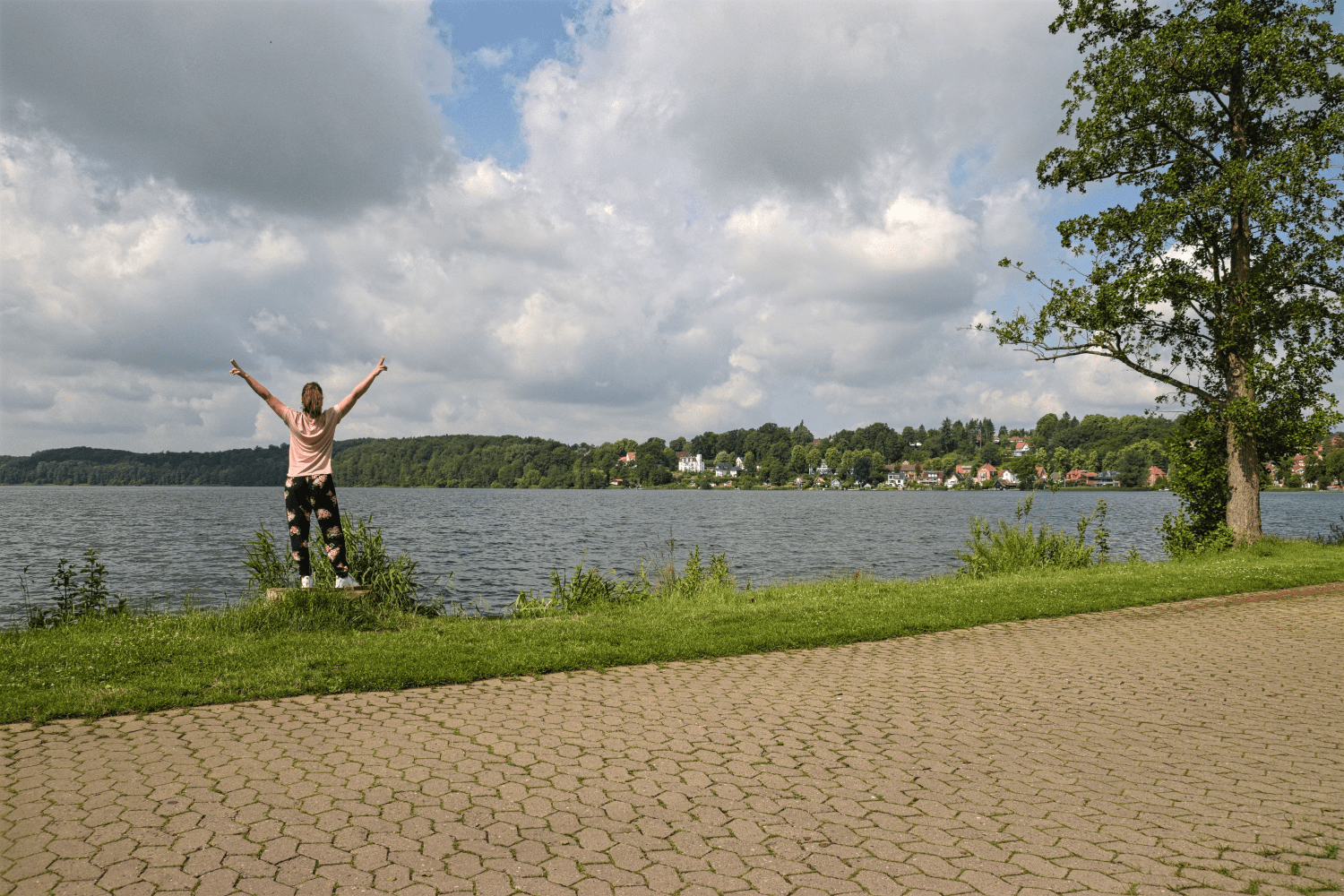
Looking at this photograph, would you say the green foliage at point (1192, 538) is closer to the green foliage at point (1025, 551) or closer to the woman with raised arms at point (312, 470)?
the green foliage at point (1025, 551)

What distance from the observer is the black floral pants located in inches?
380

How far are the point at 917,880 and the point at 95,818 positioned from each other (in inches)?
162

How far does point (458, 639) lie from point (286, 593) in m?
2.28

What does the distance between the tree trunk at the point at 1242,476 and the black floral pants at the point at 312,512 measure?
18.2 meters

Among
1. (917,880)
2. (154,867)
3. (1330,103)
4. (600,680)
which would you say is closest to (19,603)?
(600,680)

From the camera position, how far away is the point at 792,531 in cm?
4031

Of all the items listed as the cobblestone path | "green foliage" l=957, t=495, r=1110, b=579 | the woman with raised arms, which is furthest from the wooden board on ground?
"green foliage" l=957, t=495, r=1110, b=579

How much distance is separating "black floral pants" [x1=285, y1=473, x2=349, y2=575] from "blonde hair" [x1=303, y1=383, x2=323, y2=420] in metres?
0.77

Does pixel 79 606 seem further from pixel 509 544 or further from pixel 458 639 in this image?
pixel 509 544

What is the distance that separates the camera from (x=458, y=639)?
8.77 metres

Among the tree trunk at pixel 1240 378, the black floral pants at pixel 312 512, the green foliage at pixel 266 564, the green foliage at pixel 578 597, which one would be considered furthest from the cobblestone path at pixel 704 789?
the tree trunk at pixel 1240 378

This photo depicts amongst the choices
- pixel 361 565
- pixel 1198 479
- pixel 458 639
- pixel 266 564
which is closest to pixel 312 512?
pixel 361 565

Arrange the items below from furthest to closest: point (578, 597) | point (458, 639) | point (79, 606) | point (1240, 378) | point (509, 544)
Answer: point (509, 544), point (1240, 378), point (578, 597), point (79, 606), point (458, 639)

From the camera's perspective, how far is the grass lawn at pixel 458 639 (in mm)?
6543
